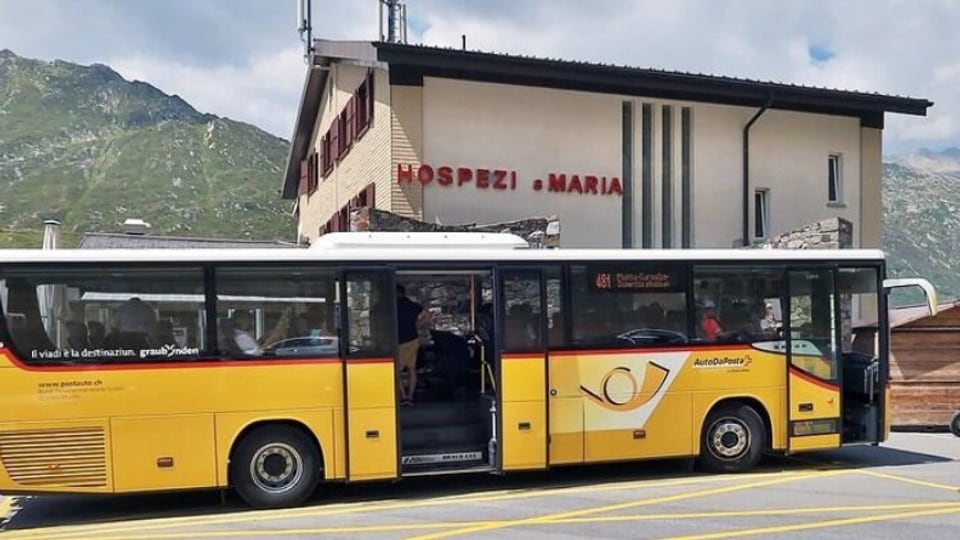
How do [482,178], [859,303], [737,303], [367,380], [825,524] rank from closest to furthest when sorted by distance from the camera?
1. [825,524]
2. [367,380]
3. [737,303]
4. [859,303]
5. [482,178]

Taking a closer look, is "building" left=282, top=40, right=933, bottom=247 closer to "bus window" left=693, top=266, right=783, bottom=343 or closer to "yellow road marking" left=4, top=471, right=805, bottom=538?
"bus window" left=693, top=266, right=783, bottom=343

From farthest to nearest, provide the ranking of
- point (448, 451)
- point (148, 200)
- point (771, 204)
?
point (148, 200)
point (771, 204)
point (448, 451)

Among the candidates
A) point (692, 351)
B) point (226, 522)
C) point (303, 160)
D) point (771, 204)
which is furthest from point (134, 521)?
point (303, 160)

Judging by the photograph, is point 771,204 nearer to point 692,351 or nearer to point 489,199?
point 489,199

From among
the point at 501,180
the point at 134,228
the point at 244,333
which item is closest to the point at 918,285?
the point at 244,333

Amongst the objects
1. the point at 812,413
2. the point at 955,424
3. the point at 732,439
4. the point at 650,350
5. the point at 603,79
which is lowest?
the point at 955,424

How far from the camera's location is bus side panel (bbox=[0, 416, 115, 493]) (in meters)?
8.73

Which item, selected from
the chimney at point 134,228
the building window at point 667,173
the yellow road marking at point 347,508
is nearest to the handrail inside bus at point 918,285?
the yellow road marking at point 347,508

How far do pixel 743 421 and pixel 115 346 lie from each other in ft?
23.4

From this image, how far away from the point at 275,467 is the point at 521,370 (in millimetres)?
2804

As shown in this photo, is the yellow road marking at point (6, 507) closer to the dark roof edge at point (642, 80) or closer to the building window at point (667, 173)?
Answer: the dark roof edge at point (642, 80)

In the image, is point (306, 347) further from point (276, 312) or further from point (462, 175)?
point (462, 175)

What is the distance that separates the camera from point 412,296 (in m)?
11.1

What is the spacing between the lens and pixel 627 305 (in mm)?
10602
